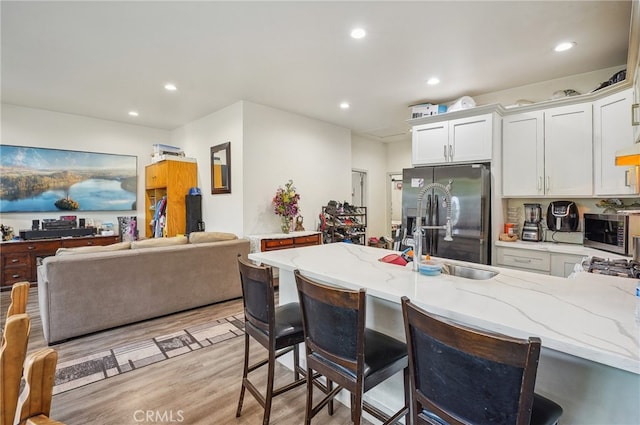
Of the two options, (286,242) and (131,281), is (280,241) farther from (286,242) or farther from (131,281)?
(131,281)

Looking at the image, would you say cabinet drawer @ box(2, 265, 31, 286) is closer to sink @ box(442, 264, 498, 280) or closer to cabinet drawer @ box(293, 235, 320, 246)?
cabinet drawer @ box(293, 235, 320, 246)

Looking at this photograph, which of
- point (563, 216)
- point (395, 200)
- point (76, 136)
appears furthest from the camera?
point (395, 200)

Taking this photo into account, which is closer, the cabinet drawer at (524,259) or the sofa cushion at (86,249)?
the sofa cushion at (86,249)

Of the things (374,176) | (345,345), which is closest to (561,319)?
(345,345)

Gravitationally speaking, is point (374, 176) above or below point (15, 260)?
above

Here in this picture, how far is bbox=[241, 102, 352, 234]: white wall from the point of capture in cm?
458

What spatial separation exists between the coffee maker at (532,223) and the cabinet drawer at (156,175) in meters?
5.29

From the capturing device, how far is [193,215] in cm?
527

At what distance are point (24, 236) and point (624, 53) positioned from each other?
7.67 meters

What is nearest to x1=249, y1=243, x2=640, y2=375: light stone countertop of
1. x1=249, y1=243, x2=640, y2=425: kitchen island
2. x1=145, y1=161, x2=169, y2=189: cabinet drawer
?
x1=249, y1=243, x2=640, y2=425: kitchen island

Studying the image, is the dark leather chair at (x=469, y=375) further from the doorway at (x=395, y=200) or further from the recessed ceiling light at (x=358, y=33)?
the doorway at (x=395, y=200)

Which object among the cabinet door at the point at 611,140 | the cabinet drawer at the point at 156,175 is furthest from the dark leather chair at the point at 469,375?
the cabinet drawer at the point at 156,175

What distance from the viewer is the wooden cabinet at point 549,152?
3.12m

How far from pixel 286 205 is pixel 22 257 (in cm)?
391
